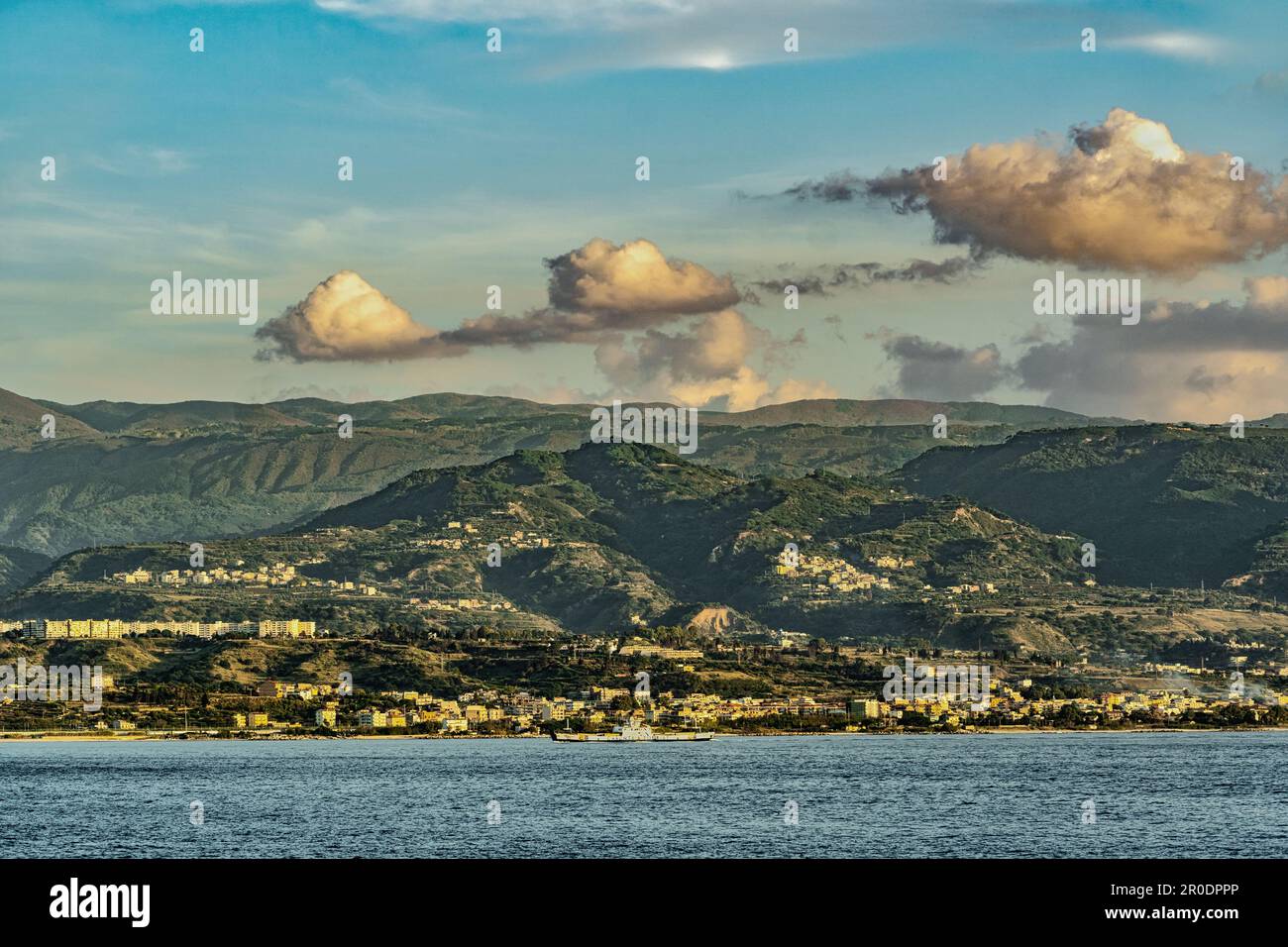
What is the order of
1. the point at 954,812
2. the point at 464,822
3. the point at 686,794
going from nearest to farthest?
the point at 464,822 → the point at 954,812 → the point at 686,794

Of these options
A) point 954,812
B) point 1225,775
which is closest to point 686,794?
point 954,812
